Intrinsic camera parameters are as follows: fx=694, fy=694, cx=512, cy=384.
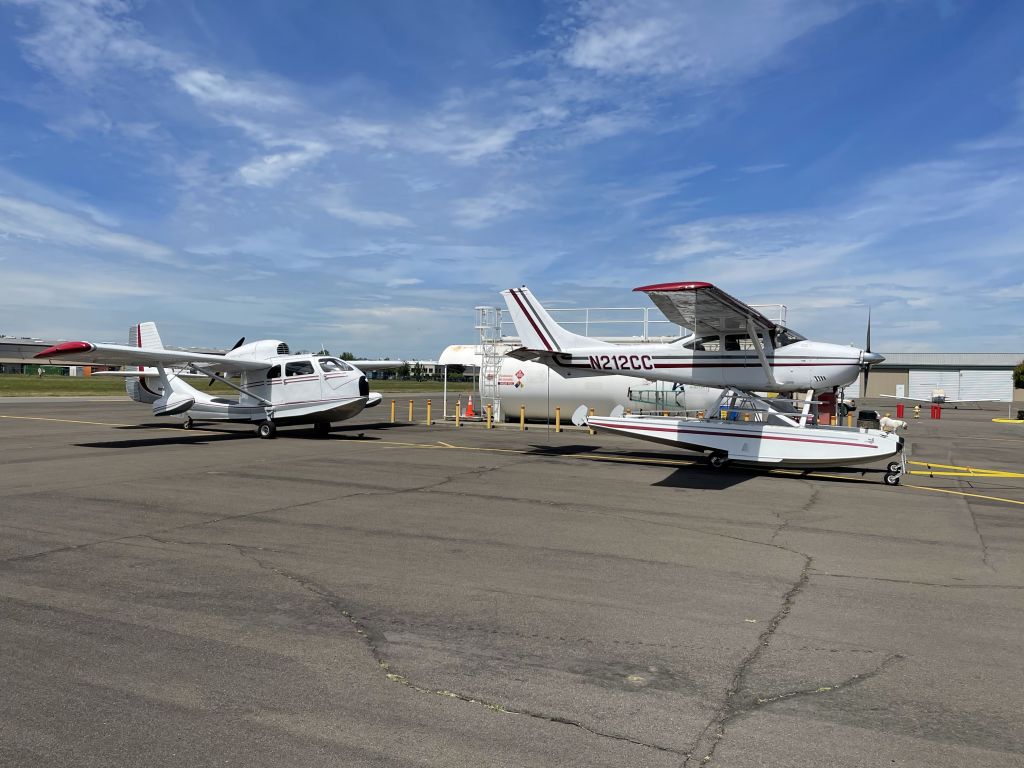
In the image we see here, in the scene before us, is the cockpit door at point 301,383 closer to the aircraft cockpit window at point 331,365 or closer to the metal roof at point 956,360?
the aircraft cockpit window at point 331,365

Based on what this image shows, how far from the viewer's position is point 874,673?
4.36 meters

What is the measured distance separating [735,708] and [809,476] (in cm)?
1175

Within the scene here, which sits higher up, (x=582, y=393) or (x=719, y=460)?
(x=582, y=393)

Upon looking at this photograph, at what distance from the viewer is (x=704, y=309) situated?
14742 millimetres

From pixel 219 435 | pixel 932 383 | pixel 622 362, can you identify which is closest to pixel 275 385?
pixel 219 435

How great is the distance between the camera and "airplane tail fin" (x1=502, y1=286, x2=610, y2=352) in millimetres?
19172

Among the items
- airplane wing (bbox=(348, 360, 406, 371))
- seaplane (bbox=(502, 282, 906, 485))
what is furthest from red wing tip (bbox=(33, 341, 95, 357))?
seaplane (bbox=(502, 282, 906, 485))

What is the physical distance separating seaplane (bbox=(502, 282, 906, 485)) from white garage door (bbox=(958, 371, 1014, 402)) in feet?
212

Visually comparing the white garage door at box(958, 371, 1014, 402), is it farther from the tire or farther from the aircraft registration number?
the tire

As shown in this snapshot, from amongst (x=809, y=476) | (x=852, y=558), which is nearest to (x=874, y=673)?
(x=852, y=558)

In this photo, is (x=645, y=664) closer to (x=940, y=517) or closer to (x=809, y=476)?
(x=940, y=517)

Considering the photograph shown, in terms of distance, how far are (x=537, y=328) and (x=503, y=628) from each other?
14.9m

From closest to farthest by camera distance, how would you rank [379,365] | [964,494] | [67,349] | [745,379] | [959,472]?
[964,494], [959,472], [745,379], [67,349], [379,365]

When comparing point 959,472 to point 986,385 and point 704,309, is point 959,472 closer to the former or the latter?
point 704,309
